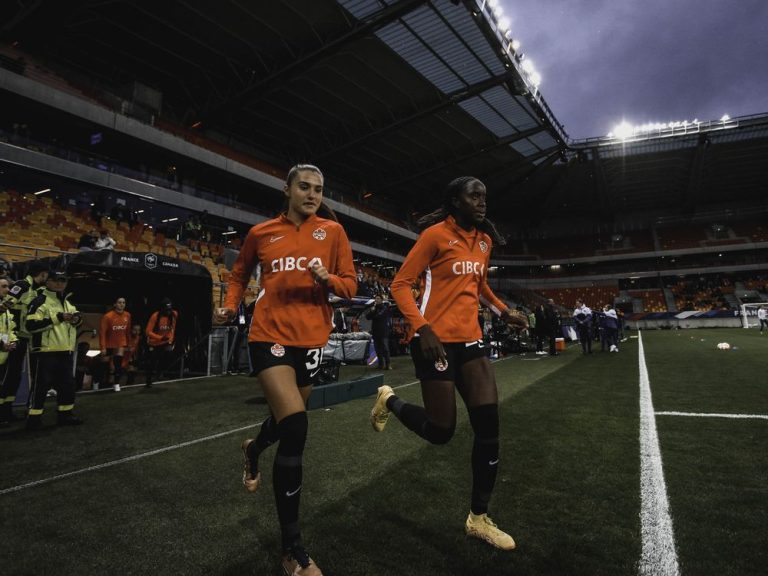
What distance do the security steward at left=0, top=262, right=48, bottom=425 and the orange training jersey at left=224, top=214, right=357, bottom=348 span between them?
492 centimetres

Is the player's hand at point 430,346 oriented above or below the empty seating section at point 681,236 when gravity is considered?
below

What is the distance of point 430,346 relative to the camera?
2266mm

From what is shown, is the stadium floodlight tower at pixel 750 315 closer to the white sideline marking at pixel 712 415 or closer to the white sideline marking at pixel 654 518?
the white sideline marking at pixel 712 415

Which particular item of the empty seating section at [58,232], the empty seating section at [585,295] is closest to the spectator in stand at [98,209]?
the empty seating section at [58,232]

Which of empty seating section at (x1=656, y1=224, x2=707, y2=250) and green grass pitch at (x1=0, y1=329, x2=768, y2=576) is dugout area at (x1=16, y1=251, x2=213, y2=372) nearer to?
green grass pitch at (x1=0, y1=329, x2=768, y2=576)

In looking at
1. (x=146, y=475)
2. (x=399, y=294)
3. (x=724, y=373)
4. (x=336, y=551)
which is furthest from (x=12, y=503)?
(x=724, y=373)

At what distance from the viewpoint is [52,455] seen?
426 cm

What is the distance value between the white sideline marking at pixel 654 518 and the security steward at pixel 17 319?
22.9ft

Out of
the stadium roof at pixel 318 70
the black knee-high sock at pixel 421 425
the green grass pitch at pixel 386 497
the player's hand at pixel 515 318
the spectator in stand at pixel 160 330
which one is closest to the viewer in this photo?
the green grass pitch at pixel 386 497

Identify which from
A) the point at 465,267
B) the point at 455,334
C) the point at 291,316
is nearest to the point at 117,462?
the point at 291,316

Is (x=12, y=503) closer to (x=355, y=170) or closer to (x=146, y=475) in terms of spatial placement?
(x=146, y=475)

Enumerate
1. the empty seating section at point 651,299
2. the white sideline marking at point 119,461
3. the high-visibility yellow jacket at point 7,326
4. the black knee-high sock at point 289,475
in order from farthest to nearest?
1. the empty seating section at point 651,299
2. the high-visibility yellow jacket at point 7,326
3. the white sideline marking at point 119,461
4. the black knee-high sock at point 289,475

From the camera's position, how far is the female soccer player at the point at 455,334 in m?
2.37

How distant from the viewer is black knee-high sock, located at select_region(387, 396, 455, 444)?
8.09 feet
